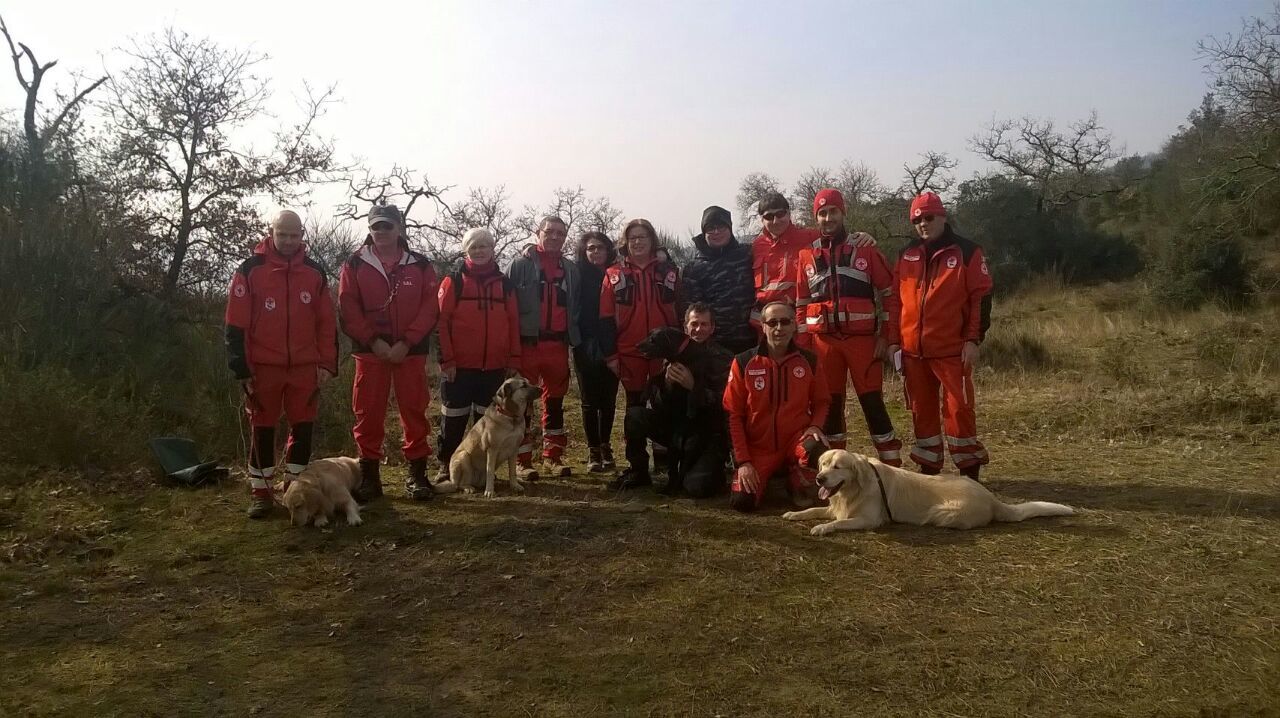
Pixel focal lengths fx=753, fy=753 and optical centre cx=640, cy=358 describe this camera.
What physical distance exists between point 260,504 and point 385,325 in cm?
145

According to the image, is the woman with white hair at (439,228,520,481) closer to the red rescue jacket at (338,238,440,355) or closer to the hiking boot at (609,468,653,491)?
the red rescue jacket at (338,238,440,355)

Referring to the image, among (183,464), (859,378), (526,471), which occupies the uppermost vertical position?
(859,378)

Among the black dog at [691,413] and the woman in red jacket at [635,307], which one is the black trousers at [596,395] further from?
the black dog at [691,413]

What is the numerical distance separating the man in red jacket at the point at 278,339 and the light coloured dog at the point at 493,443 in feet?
3.67

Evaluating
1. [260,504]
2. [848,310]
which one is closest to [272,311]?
[260,504]

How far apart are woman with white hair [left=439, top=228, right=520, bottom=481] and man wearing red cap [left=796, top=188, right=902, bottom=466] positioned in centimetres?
225

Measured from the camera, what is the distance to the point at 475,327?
5.61 m

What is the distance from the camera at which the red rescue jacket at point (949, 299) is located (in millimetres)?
4875

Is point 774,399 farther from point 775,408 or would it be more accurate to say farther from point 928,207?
point 928,207

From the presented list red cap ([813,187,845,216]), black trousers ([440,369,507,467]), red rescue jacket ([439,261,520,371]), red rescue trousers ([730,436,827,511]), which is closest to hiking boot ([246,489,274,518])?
black trousers ([440,369,507,467])

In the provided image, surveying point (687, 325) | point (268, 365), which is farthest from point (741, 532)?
point (268, 365)

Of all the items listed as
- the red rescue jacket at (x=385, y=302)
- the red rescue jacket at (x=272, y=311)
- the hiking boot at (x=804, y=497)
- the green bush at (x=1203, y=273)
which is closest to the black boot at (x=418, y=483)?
the red rescue jacket at (x=385, y=302)

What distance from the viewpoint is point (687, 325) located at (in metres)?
5.62

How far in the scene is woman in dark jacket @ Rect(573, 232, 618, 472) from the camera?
627 centimetres
